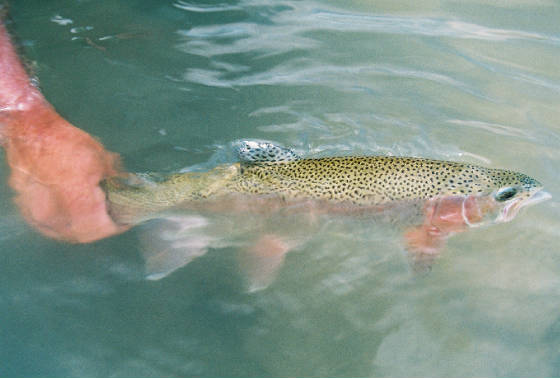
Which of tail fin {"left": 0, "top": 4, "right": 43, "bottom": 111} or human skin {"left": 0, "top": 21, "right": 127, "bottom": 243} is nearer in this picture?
human skin {"left": 0, "top": 21, "right": 127, "bottom": 243}

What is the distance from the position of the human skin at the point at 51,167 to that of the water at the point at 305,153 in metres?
0.12

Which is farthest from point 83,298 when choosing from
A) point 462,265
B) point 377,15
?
point 377,15

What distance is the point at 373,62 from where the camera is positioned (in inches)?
206

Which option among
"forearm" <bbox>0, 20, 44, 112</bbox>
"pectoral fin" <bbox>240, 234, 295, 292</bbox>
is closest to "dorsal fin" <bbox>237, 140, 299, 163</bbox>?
"pectoral fin" <bbox>240, 234, 295, 292</bbox>

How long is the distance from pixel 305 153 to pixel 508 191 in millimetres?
1677

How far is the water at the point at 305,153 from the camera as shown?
9.95 ft

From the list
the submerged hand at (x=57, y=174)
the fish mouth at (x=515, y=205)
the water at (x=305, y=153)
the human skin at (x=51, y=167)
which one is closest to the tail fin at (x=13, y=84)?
the human skin at (x=51, y=167)

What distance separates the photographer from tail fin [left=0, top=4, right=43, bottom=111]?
12.7 feet

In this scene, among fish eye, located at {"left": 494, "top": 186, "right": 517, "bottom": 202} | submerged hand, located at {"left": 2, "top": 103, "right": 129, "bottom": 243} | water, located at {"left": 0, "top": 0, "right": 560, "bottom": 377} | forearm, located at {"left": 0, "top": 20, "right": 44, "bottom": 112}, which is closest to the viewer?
water, located at {"left": 0, "top": 0, "right": 560, "bottom": 377}

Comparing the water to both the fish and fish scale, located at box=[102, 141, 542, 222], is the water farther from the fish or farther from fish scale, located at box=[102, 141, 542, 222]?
fish scale, located at box=[102, 141, 542, 222]

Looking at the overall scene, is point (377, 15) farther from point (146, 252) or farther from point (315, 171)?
point (146, 252)

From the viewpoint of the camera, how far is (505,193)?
10.6ft

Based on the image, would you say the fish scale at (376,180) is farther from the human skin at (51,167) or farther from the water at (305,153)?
the human skin at (51,167)

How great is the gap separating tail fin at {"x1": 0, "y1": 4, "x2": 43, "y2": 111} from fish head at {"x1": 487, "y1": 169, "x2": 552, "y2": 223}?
3.55 metres
